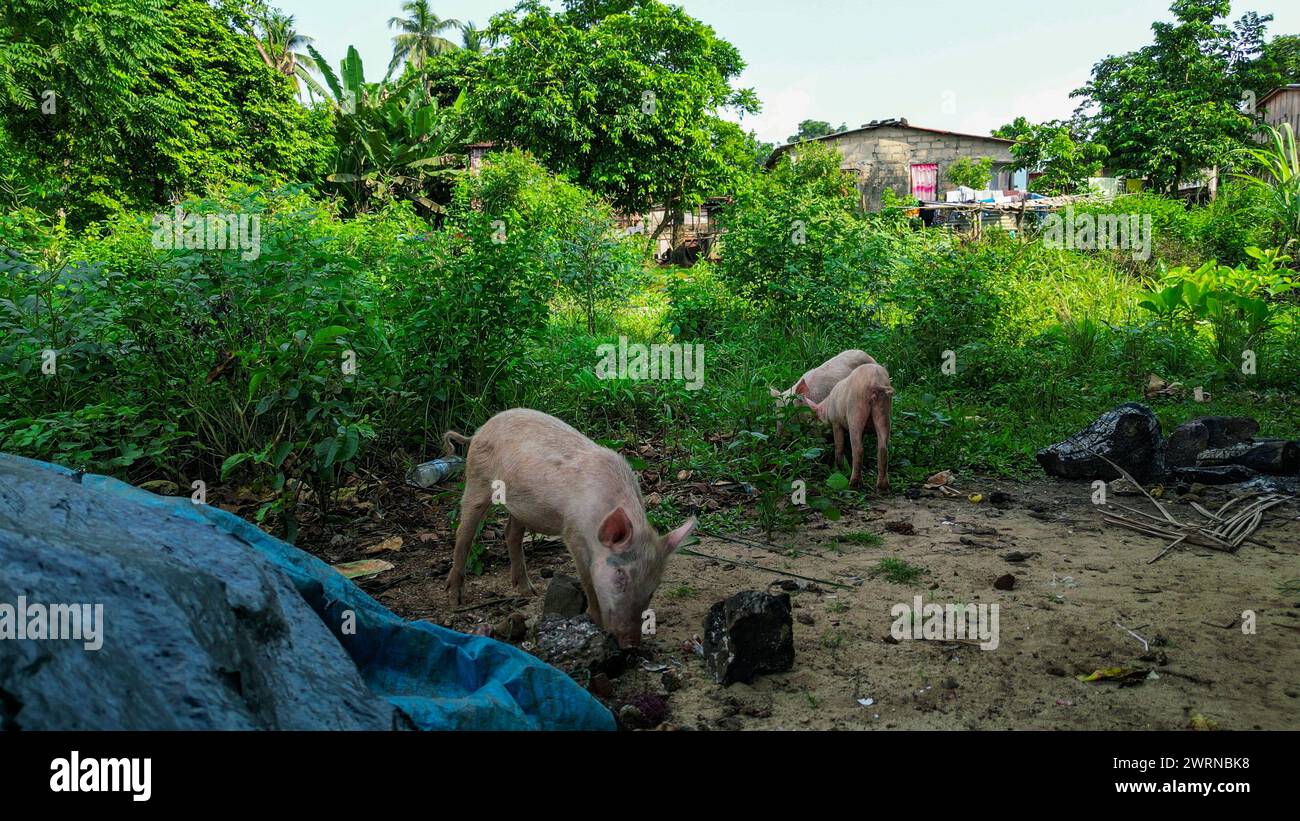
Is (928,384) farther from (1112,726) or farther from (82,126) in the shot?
(82,126)

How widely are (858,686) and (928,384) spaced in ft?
21.3

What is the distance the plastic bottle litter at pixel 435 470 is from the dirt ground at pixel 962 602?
23 cm

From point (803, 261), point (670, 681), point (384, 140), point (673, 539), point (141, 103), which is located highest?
point (384, 140)

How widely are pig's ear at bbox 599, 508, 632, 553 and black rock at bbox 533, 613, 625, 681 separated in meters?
0.37

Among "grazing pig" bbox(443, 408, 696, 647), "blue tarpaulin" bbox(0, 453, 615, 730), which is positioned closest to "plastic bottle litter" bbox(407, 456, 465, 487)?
"grazing pig" bbox(443, 408, 696, 647)

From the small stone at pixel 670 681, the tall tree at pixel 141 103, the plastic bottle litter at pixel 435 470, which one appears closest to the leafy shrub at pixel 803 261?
the plastic bottle litter at pixel 435 470

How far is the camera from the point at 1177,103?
26672 mm

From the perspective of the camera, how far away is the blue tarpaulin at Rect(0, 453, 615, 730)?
268 centimetres

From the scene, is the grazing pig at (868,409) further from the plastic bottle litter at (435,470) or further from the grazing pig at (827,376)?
the plastic bottle litter at (435,470)

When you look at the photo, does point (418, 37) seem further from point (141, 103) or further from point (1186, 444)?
point (1186, 444)

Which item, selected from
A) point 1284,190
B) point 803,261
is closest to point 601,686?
point 803,261

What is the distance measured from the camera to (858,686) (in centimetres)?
338

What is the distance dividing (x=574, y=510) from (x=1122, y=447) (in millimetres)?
4763
